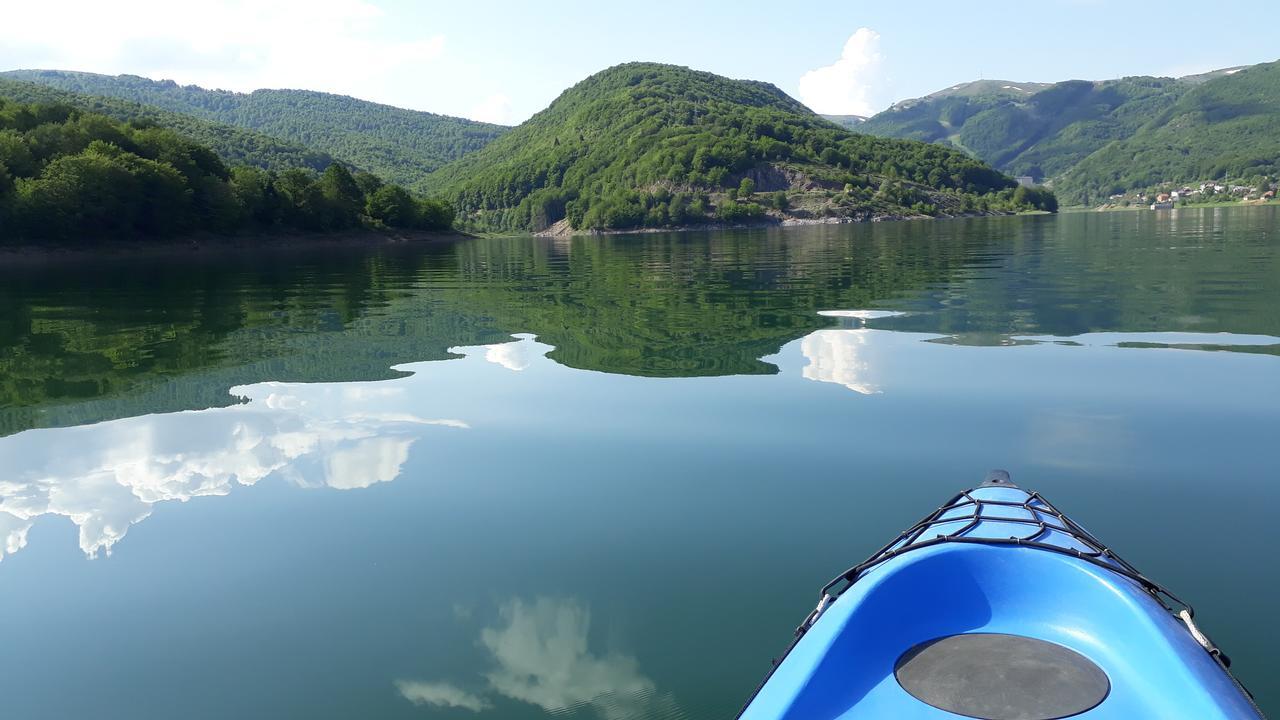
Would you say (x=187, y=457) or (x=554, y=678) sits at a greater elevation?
(x=187, y=457)

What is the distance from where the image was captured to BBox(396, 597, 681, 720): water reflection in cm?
536

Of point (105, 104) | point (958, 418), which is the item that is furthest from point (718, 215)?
point (958, 418)

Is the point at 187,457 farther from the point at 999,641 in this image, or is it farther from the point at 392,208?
the point at 392,208

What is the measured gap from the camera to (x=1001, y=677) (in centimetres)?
486

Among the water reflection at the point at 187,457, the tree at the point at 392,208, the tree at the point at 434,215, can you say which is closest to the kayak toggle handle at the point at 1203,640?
the water reflection at the point at 187,457

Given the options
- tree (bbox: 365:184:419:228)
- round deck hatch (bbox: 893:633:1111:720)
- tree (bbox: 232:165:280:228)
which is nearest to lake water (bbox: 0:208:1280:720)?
round deck hatch (bbox: 893:633:1111:720)

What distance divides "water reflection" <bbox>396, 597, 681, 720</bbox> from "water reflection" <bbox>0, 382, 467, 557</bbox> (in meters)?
4.51

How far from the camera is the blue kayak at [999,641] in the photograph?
445 centimetres

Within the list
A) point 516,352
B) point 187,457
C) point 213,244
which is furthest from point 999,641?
point 213,244

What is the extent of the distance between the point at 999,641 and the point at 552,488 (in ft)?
18.2

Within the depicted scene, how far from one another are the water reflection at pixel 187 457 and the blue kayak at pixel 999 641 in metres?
7.00

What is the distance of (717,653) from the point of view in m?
5.88

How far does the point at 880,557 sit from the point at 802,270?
35629mm

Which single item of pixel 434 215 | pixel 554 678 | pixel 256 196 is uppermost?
pixel 256 196
